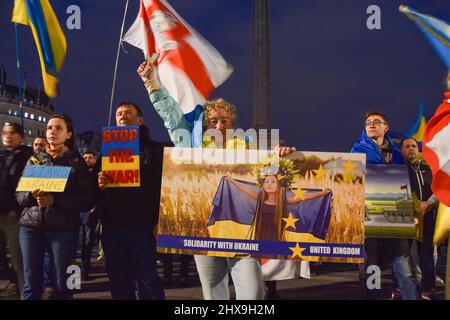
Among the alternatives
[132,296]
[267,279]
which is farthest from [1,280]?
[267,279]

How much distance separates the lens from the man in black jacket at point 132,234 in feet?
14.7

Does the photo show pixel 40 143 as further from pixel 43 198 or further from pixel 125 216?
pixel 125 216

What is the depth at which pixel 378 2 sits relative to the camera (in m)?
5.93

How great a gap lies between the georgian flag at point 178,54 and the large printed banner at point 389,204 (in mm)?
2048

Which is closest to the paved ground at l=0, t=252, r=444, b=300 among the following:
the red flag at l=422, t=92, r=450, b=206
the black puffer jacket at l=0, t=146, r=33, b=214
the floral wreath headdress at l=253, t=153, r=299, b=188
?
the black puffer jacket at l=0, t=146, r=33, b=214

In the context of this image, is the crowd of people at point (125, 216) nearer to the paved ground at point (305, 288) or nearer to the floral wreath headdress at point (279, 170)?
the floral wreath headdress at point (279, 170)

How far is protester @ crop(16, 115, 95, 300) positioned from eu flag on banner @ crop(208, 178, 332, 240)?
1211 mm

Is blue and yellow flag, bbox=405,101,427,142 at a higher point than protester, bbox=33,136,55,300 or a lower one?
higher

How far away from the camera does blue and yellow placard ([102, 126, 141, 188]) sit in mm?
4609

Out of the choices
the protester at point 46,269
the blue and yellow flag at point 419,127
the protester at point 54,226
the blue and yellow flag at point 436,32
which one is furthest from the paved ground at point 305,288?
the blue and yellow flag at point 436,32

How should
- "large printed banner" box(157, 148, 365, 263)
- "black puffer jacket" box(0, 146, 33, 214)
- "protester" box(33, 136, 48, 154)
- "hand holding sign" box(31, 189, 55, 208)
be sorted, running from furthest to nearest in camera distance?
"protester" box(33, 136, 48, 154) < "black puffer jacket" box(0, 146, 33, 214) < "hand holding sign" box(31, 189, 55, 208) < "large printed banner" box(157, 148, 365, 263)

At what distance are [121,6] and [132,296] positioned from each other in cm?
394

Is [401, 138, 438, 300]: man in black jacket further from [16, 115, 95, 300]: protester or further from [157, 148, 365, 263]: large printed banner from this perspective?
[16, 115, 95, 300]: protester
